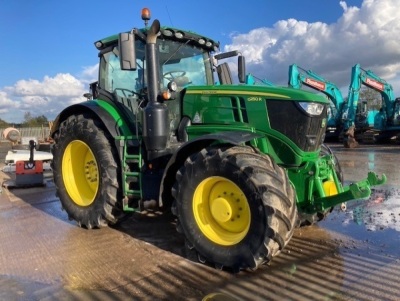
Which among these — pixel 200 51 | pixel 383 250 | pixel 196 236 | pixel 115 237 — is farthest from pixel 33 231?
pixel 383 250

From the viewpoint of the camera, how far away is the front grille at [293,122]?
13.5ft

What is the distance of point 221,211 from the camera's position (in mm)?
3975

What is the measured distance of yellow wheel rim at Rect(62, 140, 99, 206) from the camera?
18.9ft

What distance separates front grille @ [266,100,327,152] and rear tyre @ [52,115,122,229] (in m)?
2.14

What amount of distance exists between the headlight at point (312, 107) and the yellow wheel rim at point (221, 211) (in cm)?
111

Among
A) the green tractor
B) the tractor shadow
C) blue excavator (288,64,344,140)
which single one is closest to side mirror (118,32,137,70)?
the green tractor

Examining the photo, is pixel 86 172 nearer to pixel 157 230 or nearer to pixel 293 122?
pixel 157 230

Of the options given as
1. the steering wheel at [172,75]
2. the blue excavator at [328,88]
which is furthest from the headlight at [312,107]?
the blue excavator at [328,88]

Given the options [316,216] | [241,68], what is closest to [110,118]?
[241,68]

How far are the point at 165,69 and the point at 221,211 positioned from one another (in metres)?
2.06

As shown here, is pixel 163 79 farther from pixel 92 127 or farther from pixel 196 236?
pixel 196 236

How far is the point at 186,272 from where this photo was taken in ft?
12.7

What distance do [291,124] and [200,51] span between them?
6.57 ft

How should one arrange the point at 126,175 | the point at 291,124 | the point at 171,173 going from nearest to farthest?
1. the point at 291,124
2. the point at 171,173
3. the point at 126,175
